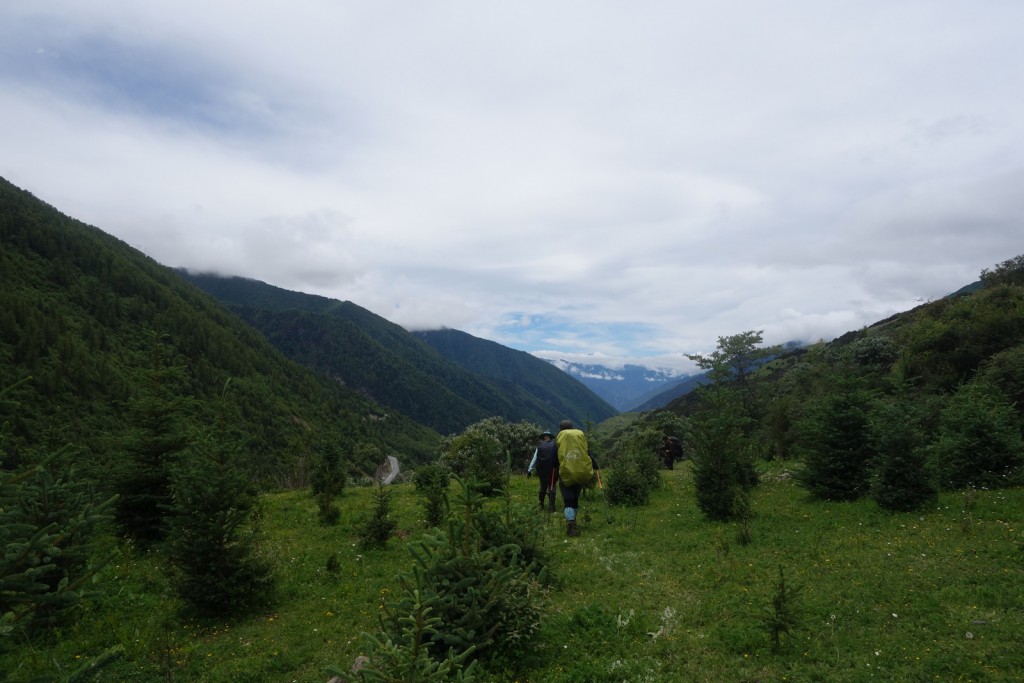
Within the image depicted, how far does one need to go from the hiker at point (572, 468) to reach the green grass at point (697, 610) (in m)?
0.63


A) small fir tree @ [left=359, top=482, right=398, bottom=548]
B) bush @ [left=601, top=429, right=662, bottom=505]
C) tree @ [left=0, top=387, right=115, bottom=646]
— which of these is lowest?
small fir tree @ [left=359, top=482, right=398, bottom=548]

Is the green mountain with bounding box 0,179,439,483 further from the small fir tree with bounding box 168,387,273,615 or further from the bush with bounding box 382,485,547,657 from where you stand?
the bush with bounding box 382,485,547,657

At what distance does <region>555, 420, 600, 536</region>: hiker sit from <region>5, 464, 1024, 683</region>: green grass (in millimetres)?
627

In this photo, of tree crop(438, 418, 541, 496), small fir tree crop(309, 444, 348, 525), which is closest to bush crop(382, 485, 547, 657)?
small fir tree crop(309, 444, 348, 525)

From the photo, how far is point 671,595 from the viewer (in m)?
9.25

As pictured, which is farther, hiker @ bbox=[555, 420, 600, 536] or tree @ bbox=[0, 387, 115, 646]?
hiker @ bbox=[555, 420, 600, 536]

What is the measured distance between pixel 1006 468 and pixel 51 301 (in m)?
188

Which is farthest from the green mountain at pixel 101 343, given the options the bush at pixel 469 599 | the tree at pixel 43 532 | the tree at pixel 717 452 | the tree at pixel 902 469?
the tree at pixel 902 469

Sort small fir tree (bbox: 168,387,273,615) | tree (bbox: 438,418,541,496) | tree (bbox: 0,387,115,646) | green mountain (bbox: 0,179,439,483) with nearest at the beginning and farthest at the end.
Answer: tree (bbox: 0,387,115,646) < small fir tree (bbox: 168,387,273,615) < tree (bbox: 438,418,541,496) < green mountain (bbox: 0,179,439,483)

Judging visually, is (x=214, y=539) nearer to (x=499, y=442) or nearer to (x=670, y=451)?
(x=499, y=442)

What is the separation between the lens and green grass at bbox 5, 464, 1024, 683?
679cm

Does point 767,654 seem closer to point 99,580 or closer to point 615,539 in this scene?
point 615,539

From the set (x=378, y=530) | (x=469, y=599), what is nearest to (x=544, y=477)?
(x=378, y=530)

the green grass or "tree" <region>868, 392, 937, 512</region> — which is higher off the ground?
"tree" <region>868, 392, 937, 512</region>
